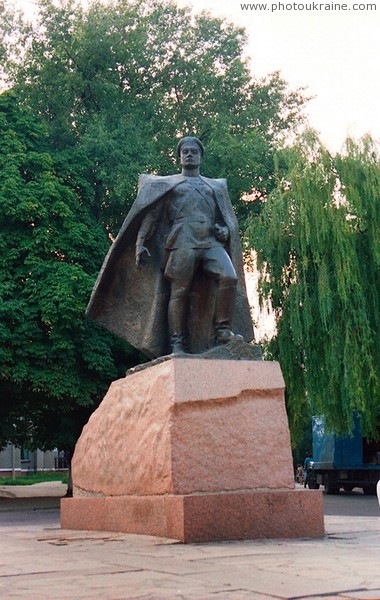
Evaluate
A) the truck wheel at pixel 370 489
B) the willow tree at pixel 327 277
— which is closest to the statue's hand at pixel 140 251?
the willow tree at pixel 327 277

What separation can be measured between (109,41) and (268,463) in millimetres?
23054

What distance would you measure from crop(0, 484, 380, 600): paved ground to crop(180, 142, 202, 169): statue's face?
3534 millimetres

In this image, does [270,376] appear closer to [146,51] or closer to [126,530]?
[126,530]

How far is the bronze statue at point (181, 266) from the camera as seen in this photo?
8.36m

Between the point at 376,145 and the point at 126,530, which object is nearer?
the point at 126,530

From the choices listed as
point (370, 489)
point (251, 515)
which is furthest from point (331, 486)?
point (251, 515)

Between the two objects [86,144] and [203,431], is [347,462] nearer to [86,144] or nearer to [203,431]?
[86,144]

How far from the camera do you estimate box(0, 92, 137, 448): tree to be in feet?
70.7

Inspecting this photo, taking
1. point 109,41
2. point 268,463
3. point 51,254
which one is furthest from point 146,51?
point 268,463

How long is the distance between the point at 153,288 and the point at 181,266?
0.52 metres

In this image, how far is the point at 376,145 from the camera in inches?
858

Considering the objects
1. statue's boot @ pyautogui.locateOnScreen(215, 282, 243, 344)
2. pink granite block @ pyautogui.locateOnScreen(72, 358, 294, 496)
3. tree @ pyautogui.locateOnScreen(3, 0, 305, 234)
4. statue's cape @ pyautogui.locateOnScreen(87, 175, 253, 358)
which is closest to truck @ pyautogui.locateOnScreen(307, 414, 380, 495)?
tree @ pyautogui.locateOnScreen(3, 0, 305, 234)

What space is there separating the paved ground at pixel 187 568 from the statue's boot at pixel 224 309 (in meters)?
2.07

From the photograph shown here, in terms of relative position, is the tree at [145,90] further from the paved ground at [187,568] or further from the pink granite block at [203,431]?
the paved ground at [187,568]
